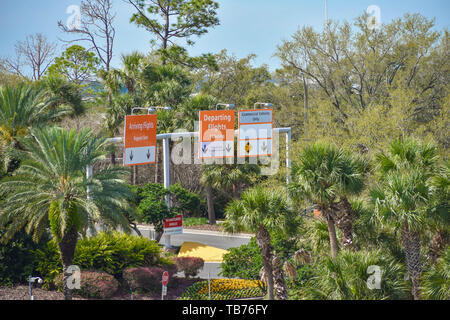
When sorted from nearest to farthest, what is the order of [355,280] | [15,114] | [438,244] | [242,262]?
1. [355,280]
2. [438,244]
3. [15,114]
4. [242,262]

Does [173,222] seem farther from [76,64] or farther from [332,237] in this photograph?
[76,64]

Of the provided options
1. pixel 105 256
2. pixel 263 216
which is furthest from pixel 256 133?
pixel 263 216

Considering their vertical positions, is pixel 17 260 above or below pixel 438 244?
below

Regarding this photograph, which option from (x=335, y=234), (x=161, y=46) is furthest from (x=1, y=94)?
(x=161, y=46)

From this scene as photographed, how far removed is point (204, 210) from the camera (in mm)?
41719

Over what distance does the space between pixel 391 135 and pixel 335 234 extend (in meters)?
16.5

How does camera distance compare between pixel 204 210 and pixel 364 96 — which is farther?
pixel 204 210

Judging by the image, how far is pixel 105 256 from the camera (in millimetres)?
19906

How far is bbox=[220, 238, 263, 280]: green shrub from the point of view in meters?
21.1

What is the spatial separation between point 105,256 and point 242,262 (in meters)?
5.90

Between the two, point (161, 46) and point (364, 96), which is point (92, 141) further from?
point (161, 46)

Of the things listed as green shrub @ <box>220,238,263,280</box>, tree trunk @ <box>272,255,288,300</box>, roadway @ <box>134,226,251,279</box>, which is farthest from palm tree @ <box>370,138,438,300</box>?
roadway @ <box>134,226,251,279</box>

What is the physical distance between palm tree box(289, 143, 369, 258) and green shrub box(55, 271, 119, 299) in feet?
27.3
